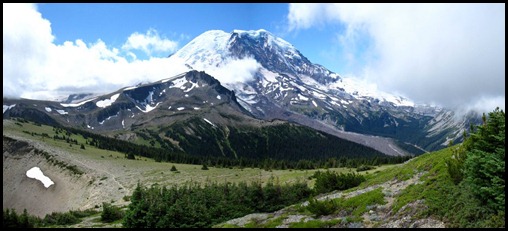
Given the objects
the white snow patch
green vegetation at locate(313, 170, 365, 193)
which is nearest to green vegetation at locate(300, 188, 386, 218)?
green vegetation at locate(313, 170, 365, 193)

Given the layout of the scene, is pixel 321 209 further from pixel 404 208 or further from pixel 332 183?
pixel 332 183

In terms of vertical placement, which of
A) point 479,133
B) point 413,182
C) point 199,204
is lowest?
point 199,204

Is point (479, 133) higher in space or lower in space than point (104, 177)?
higher

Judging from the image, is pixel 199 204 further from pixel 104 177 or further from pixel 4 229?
pixel 104 177

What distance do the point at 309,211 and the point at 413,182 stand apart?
12.1 meters

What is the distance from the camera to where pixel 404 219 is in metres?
28.8

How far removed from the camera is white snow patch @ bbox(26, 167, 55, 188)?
120 meters

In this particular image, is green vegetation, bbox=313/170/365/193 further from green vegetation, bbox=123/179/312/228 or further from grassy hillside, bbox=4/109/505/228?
grassy hillside, bbox=4/109/505/228

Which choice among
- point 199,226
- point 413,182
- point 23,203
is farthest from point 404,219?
point 23,203

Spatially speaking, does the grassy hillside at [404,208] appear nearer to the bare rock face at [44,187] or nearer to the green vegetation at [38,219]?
the green vegetation at [38,219]

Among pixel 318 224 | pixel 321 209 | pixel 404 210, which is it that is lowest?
pixel 318 224

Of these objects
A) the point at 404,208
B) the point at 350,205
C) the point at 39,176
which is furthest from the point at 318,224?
the point at 39,176

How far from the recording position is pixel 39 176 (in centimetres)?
12594

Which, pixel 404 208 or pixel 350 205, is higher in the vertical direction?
pixel 404 208
